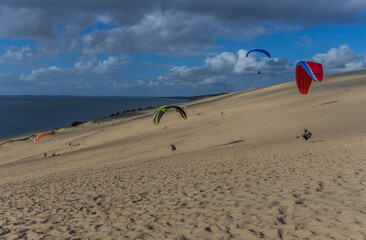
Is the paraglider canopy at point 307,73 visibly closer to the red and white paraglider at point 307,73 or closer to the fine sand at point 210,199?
the red and white paraglider at point 307,73

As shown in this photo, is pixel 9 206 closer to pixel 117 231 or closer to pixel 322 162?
pixel 117 231

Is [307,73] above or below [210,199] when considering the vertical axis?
above

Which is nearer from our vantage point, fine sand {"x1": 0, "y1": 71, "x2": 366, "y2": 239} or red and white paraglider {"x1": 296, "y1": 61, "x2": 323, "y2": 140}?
fine sand {"x1": 0, "y1": 71, "x2": 366, "y2": 239}

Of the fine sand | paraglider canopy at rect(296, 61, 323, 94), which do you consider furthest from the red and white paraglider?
the fine sand

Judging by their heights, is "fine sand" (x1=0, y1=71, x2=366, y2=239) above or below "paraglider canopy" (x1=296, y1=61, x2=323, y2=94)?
below

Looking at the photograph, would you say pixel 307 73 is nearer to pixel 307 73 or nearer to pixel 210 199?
pixel 307 73

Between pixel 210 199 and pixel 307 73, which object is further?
pixel 307 73

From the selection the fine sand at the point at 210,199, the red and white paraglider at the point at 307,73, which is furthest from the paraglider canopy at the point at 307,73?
the fine sand at the point at 210,199

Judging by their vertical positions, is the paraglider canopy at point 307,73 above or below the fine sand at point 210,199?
above

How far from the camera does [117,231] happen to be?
6.24m

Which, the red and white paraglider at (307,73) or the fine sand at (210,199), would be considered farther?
the red and white paraglider at (307,73)

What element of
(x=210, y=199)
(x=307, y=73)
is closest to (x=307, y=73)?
(x=307, y=73)

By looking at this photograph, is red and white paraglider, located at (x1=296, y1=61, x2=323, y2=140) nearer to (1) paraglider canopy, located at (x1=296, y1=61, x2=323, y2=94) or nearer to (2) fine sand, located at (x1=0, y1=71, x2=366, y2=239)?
(1) paraglider canopy, located at (x1=296, y1=61, x2=323, y2=94)

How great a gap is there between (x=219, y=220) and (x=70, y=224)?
3.93 m
